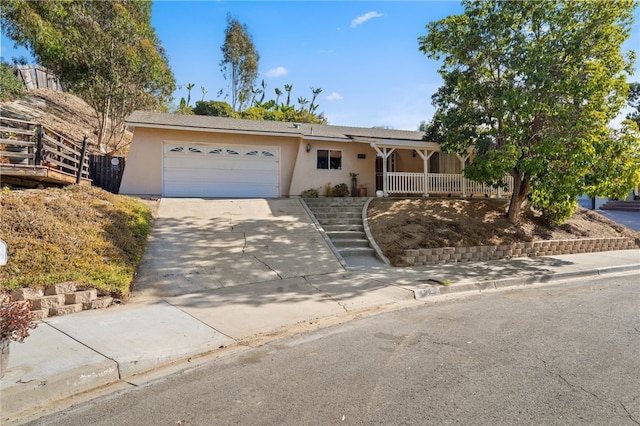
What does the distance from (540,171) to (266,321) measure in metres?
9.18

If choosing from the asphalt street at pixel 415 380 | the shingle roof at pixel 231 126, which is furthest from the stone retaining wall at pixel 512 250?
the shingle roof at pixel 231 126

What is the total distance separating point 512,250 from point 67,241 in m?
11.7

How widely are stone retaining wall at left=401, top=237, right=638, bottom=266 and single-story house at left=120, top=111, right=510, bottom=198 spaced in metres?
4.42

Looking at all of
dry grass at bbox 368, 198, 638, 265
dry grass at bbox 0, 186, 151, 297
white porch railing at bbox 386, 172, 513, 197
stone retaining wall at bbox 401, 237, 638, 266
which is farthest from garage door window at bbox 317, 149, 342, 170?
dry grass at bbox 0, 186, 151, 297

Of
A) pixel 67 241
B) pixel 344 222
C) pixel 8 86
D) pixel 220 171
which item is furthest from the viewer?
pixel 8 86

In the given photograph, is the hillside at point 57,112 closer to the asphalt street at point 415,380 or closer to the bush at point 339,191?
the bush at point 339,191

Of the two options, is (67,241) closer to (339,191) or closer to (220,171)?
(220,171)

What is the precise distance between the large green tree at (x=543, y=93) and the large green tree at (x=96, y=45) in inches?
584

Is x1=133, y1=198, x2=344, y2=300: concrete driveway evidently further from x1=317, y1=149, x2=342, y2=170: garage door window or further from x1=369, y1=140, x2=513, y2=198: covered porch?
x1=369, y1=140, x2=513, y2=198: covered porch

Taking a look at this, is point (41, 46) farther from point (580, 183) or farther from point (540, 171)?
A: point (580, 183)

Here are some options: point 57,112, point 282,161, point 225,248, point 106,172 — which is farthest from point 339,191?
point 57,112

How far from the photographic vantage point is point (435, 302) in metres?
7.25

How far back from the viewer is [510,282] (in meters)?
8.96

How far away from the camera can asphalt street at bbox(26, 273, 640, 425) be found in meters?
3.25
